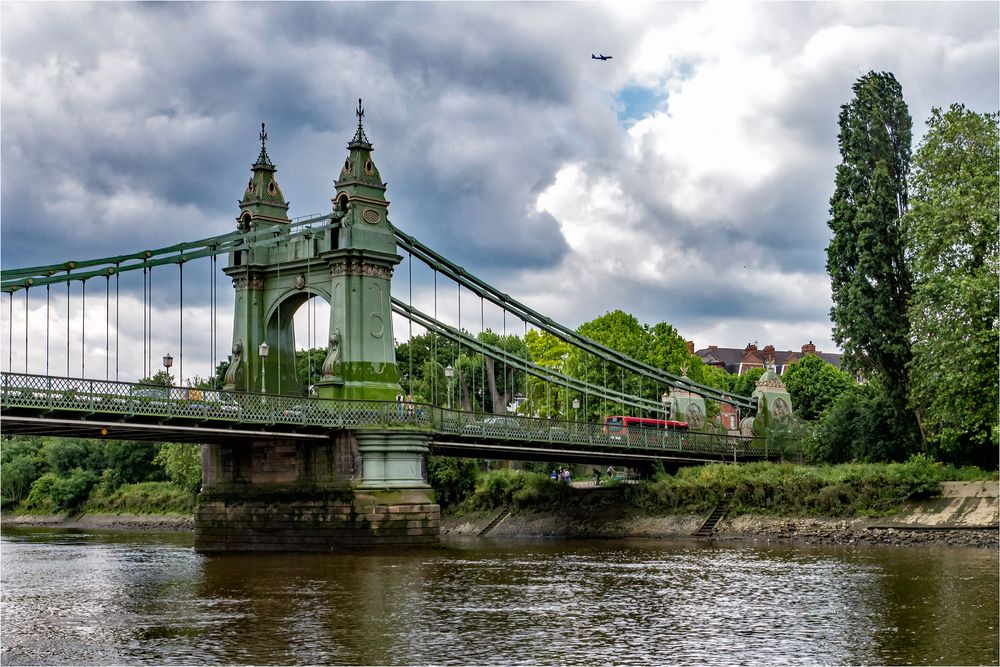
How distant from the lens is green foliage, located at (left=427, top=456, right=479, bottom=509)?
71.6 meters

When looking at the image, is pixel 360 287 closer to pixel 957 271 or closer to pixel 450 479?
pixel 957 271

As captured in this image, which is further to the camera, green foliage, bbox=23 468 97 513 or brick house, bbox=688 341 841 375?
brick house, bbox=688 341 841 375

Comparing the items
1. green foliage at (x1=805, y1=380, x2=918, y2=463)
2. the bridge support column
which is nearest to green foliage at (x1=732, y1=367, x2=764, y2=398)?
green foliage at (x1=805, y1=380, x2=918, y2=463)

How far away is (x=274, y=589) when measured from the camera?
34312 mm

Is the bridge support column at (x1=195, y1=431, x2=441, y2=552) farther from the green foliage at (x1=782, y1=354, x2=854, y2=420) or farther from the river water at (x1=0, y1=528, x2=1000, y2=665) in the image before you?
the green foliage at (x1=782, y1=354, x2=854, y2=420)

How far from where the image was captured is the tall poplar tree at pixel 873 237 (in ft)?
183

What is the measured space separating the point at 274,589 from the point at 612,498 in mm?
33630

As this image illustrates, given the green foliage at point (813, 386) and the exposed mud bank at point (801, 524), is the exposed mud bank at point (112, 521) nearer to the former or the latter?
the exposed mud bank at point (801, 524)

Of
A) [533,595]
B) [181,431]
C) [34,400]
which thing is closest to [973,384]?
[533,595]

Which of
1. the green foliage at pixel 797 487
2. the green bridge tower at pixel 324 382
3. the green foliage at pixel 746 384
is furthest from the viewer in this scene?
the green foliage at pixel 746 384

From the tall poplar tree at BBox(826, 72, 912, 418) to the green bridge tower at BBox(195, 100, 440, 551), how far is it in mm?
19961

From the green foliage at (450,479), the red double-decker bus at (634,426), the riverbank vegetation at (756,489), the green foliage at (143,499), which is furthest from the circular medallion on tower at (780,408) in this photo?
the green foliage at (143,499)

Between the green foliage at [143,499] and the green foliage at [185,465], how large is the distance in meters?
1.12

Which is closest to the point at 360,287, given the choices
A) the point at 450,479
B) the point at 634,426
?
the point at 634,426
